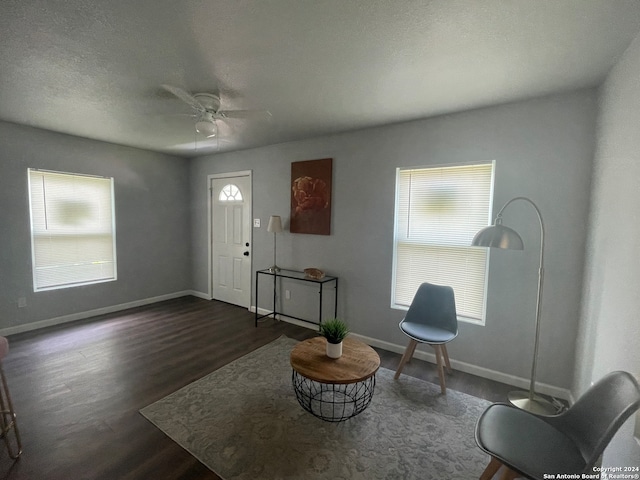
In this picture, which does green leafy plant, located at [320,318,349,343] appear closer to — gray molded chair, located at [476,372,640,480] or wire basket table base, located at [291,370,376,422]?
wire basket table base, located at [291,370,376,422]

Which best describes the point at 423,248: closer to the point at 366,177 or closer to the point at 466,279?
the point at 466,279

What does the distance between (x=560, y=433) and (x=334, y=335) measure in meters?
1.30

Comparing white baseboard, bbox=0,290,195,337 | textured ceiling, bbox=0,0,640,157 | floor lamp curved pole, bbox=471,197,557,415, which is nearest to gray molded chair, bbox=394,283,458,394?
floor lamp curved pole, bbox=471,197,557,415

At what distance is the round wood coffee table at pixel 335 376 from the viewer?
183 cm

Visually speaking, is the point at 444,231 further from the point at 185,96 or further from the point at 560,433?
the point at 185,96

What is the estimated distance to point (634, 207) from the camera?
1407mm

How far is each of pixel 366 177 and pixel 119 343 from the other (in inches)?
134

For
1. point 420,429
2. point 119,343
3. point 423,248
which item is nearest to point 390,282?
point 423,248

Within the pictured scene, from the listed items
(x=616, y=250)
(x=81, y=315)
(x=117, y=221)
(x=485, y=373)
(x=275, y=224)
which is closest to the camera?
(x=616, y=250)

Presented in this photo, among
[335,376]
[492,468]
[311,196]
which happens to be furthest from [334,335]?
[311,196]

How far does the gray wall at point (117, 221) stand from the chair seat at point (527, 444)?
15.9 ft

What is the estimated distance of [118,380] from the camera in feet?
8.09

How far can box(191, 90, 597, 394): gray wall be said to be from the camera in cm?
225

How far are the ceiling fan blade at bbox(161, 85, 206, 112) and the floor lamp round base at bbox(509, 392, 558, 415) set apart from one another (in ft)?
11.2
